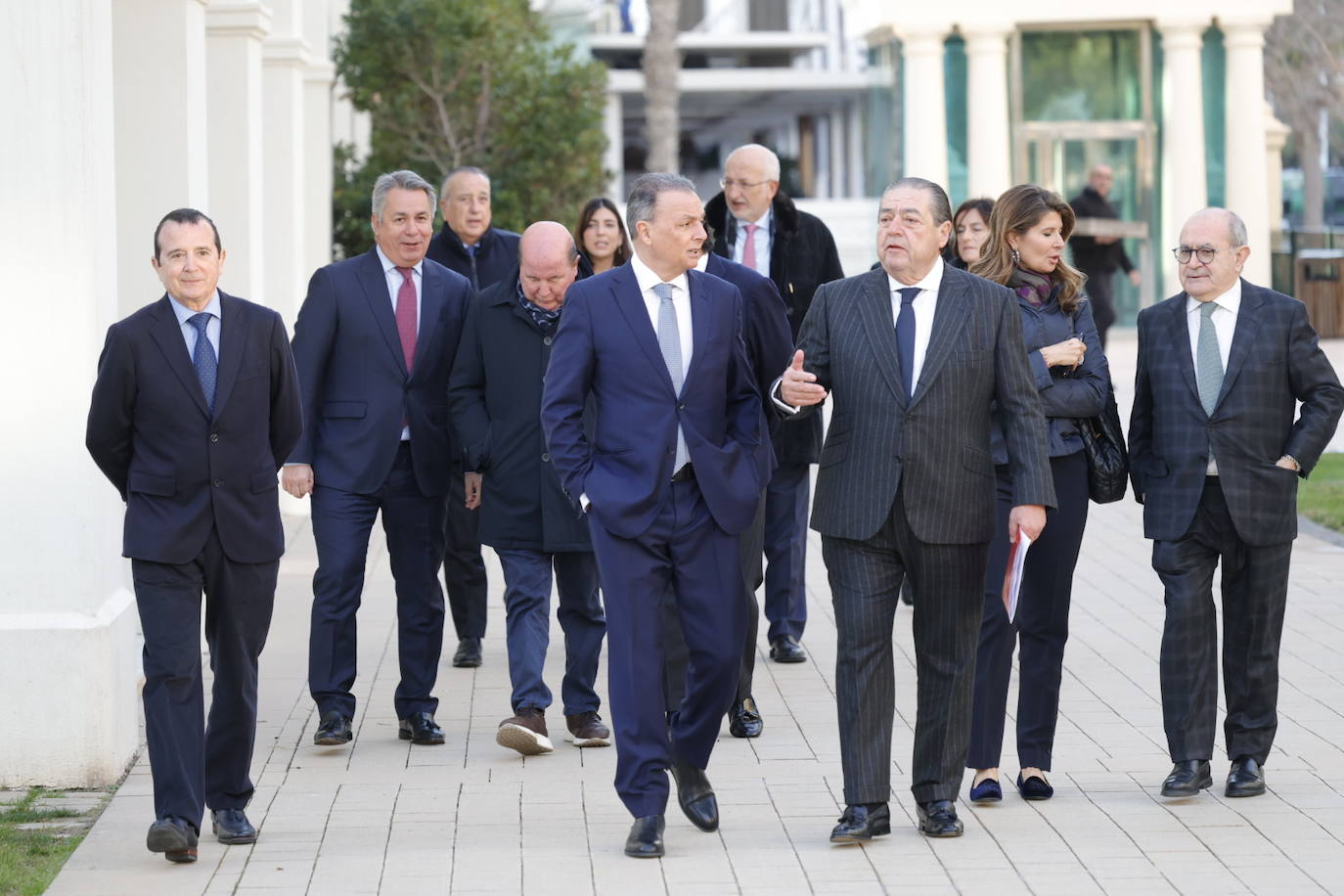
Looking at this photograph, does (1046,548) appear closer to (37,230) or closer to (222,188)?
(37,230)

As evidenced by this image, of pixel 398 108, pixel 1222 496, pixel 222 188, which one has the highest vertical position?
pixel 398 108

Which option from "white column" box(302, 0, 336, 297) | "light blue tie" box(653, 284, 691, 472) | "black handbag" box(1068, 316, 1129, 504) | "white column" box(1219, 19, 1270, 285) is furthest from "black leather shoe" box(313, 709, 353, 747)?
"white column" box(1219, 19, 1270, 285)

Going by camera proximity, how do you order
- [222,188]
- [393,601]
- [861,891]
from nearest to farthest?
[861,891]
[393,601]
[222,188]

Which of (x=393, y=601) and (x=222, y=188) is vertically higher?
(x=222, y=188)

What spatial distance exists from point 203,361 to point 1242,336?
3.12m

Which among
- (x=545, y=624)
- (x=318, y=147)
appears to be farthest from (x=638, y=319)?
(x=318, y=147)

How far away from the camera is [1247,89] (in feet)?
99.9

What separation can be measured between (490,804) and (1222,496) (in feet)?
8.10

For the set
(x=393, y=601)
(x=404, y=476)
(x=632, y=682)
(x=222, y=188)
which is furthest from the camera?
(x=222, y=188)

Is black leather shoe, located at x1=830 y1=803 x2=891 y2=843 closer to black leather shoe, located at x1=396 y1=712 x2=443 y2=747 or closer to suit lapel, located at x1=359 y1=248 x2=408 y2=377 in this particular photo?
black leather shoe, located at x1=396 y1=712 x2=443 y2=747

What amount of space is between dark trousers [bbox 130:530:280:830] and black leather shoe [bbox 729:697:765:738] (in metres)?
2.06

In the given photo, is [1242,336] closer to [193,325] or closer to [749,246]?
[749,246]

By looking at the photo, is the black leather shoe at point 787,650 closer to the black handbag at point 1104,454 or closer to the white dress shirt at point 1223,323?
the black handbag at point 1104,454

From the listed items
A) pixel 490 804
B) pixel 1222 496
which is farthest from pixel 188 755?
pixel 1222 496
